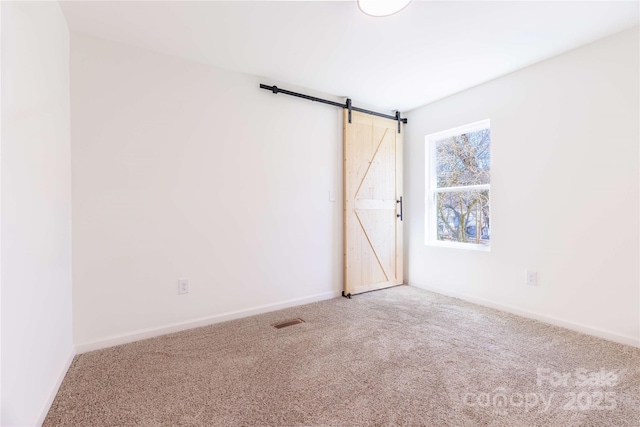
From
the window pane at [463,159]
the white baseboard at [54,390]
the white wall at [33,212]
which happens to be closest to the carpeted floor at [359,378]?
the white baseboard at [54,390]

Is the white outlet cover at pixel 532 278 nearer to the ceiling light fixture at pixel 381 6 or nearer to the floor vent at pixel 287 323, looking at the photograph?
the floor vent at pixel 287 323

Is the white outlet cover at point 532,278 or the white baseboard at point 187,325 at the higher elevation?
the white outlet cover at point 532,278

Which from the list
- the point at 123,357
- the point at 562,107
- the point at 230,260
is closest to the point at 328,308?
the point at 230,260

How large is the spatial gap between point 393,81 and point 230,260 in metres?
2.44

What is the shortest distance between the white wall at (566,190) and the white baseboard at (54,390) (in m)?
3.52

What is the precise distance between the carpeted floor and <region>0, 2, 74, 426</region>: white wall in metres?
0.29

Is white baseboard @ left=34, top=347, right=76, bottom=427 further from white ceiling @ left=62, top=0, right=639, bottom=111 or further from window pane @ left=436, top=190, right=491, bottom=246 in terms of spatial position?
window pane @ left=436, top=190, right=491, bottom=246

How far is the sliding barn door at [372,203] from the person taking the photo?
3.50 metres

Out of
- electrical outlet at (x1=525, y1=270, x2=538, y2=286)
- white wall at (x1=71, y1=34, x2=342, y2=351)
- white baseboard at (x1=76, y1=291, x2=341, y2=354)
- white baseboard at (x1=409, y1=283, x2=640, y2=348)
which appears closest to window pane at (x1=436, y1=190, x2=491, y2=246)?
electrical outlet at (x1=525, y1=270, x2=538, y2=286)

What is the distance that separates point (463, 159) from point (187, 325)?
11.0 ft

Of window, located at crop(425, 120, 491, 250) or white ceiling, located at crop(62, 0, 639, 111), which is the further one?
window, located at crop(425, 120, 491, 250)

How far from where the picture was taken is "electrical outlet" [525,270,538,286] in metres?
2.70

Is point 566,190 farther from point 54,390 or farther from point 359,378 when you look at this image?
point 54,390

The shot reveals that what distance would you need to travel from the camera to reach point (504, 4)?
1.89 metres
